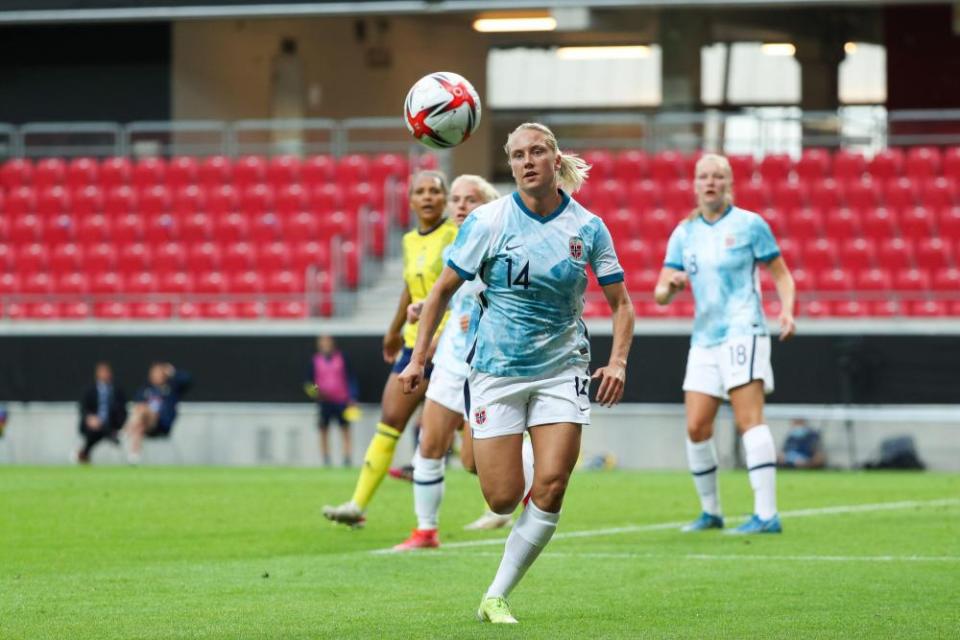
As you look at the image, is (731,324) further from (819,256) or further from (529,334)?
(819,256)

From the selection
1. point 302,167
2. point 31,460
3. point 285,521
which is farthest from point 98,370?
point 285,521

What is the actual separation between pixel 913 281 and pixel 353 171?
8.83 meters

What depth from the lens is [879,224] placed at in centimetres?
2428

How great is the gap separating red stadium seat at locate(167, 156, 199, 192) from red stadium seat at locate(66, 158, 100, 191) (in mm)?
1260

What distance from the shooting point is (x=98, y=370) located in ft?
75.8

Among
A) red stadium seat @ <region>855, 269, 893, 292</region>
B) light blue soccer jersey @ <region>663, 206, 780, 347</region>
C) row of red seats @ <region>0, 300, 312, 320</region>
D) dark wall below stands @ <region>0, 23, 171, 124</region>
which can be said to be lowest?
row of red seats @ <region>0, 300, 312, 320</region>

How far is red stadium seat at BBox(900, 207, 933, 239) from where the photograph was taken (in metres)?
24.1

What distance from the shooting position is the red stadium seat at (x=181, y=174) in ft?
90.4

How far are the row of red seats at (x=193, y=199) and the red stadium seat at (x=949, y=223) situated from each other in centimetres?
787

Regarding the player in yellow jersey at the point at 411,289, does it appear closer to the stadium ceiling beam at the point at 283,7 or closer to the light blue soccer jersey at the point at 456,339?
the light blue soccer jersey at the point at 456,339

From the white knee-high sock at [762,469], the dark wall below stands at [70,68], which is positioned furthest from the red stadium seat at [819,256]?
the dark wall below stands at [70,68]

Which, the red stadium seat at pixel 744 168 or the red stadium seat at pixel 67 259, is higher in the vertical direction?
the red stadium seat at pixel 744 168

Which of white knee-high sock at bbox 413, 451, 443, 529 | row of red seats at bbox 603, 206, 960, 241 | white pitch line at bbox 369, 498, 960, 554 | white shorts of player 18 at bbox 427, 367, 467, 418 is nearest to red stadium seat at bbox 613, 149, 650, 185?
row of red seats at bbox 603, 206, 960, 241

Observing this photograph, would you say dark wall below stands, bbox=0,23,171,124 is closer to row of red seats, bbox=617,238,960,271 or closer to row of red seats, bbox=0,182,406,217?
row of red seats, bbox=0,182,406,217
